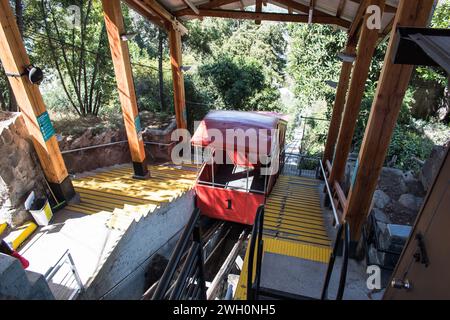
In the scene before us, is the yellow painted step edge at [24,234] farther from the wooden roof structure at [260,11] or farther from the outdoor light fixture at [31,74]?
the wooden roof structure at [260,11]

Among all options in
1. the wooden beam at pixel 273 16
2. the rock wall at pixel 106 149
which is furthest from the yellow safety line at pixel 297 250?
the wooden beam at pixel 273 16

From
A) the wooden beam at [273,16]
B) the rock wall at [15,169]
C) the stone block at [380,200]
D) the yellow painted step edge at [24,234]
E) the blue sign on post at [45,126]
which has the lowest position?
the yellow painted step edge at [24,234]

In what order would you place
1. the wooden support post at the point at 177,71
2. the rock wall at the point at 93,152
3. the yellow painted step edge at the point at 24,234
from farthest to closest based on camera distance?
the wooden support post at the point at 177,71 → the rock wall at the point at 93,152 → the yellow painted step edge at the point at 24,234

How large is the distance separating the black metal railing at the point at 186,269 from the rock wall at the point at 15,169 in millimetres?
4214

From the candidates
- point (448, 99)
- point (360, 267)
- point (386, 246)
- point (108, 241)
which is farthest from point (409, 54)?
point (448, 99)

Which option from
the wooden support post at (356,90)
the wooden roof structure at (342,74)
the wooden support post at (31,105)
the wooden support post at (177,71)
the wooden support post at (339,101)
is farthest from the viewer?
the wooden support post at (177,71)

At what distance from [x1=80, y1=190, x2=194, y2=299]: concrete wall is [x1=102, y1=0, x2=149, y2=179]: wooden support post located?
6.16 ft

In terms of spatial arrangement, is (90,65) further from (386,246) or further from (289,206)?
(386,246)

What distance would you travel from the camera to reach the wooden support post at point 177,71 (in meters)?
8.74

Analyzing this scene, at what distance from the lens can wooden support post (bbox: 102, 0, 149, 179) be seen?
5.69 metres

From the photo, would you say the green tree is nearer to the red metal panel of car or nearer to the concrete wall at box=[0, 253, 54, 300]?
the red metal panel of car

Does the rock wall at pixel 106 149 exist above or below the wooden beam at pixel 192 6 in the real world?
below

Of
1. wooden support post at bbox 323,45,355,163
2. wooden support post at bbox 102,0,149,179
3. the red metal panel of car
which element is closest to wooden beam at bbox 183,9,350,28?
wooden support post at bbox 323,45,355,163

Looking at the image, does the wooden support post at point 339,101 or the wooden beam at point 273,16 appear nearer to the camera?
the wooden support post at point 339,101
